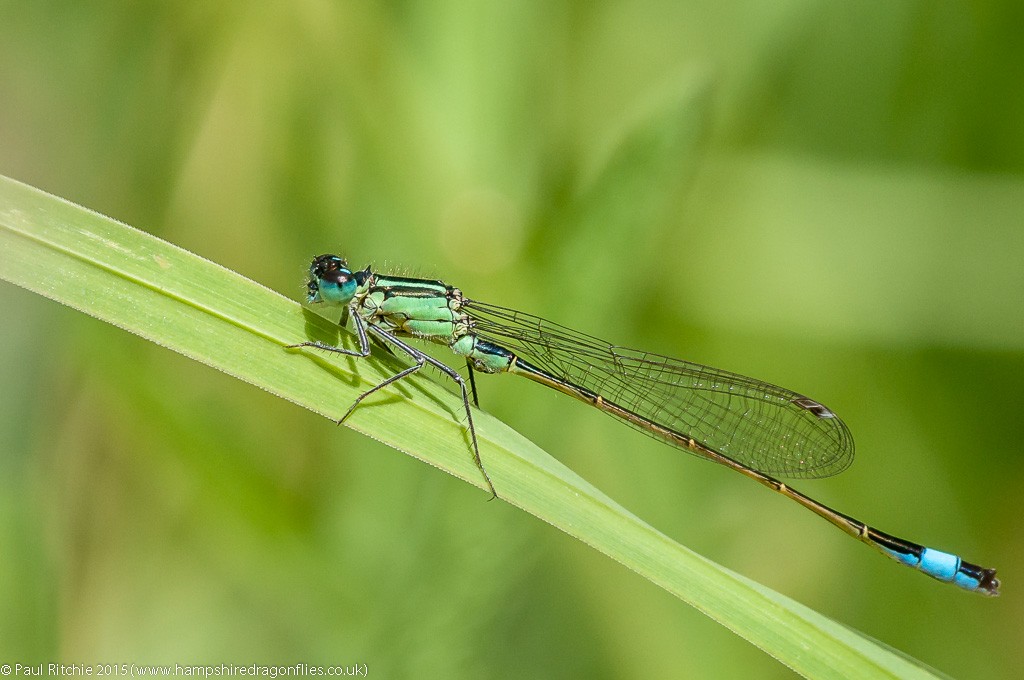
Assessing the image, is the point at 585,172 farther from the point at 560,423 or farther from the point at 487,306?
the point at 560,423

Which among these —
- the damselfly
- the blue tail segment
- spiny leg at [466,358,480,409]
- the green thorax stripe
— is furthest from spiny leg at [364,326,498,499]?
the blue tail segment

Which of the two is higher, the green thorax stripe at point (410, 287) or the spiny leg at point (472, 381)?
the green thorax stripe at point (410, 287)

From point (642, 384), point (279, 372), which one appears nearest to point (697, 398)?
point (642, 384)

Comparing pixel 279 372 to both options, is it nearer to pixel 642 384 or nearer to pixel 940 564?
pixel 642 384

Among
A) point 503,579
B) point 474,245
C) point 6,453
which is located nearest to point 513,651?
point 503,579

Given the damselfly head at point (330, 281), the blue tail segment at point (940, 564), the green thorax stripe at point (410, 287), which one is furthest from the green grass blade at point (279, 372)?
the blue tail segment at point (940, 564)

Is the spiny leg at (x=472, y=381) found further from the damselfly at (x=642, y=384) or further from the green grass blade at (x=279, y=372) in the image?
the green grass blade at (x=279, y=372)

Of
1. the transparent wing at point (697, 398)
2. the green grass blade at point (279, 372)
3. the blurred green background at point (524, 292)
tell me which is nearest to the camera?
the green grass blade at point (279, 372)

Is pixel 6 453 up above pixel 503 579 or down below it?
below

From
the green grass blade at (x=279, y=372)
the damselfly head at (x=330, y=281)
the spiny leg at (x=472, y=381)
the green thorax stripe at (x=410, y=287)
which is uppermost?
the green thorax stripe at (x=410, y=287)
